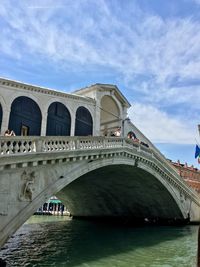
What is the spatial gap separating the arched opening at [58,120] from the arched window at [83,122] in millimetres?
855

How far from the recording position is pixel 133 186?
2583 centimetres

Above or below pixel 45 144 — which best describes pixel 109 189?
below

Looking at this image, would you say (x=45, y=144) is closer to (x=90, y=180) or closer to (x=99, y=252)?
(x=99, y=252)

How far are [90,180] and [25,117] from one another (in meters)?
10.7

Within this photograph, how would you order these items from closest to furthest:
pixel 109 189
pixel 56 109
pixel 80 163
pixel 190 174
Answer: pixel 80 163 → pixel 56 109 → pixel 109 189 → pixel 190 174

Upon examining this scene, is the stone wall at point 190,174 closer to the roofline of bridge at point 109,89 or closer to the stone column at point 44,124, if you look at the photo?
the roofline of bridge at point 109,89

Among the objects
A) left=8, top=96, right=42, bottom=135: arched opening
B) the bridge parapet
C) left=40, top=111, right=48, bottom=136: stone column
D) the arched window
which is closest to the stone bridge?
the bridge parapet

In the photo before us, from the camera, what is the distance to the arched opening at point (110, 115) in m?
23.3

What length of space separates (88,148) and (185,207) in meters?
16.3

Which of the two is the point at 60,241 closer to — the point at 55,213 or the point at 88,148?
the point at 88,148

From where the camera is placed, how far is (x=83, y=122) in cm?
1975

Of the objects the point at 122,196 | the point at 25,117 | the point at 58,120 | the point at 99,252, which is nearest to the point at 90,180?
the point at 122,196

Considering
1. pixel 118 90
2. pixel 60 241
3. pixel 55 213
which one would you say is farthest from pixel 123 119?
pixel 55 213

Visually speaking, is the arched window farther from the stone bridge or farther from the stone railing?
the stone railing
